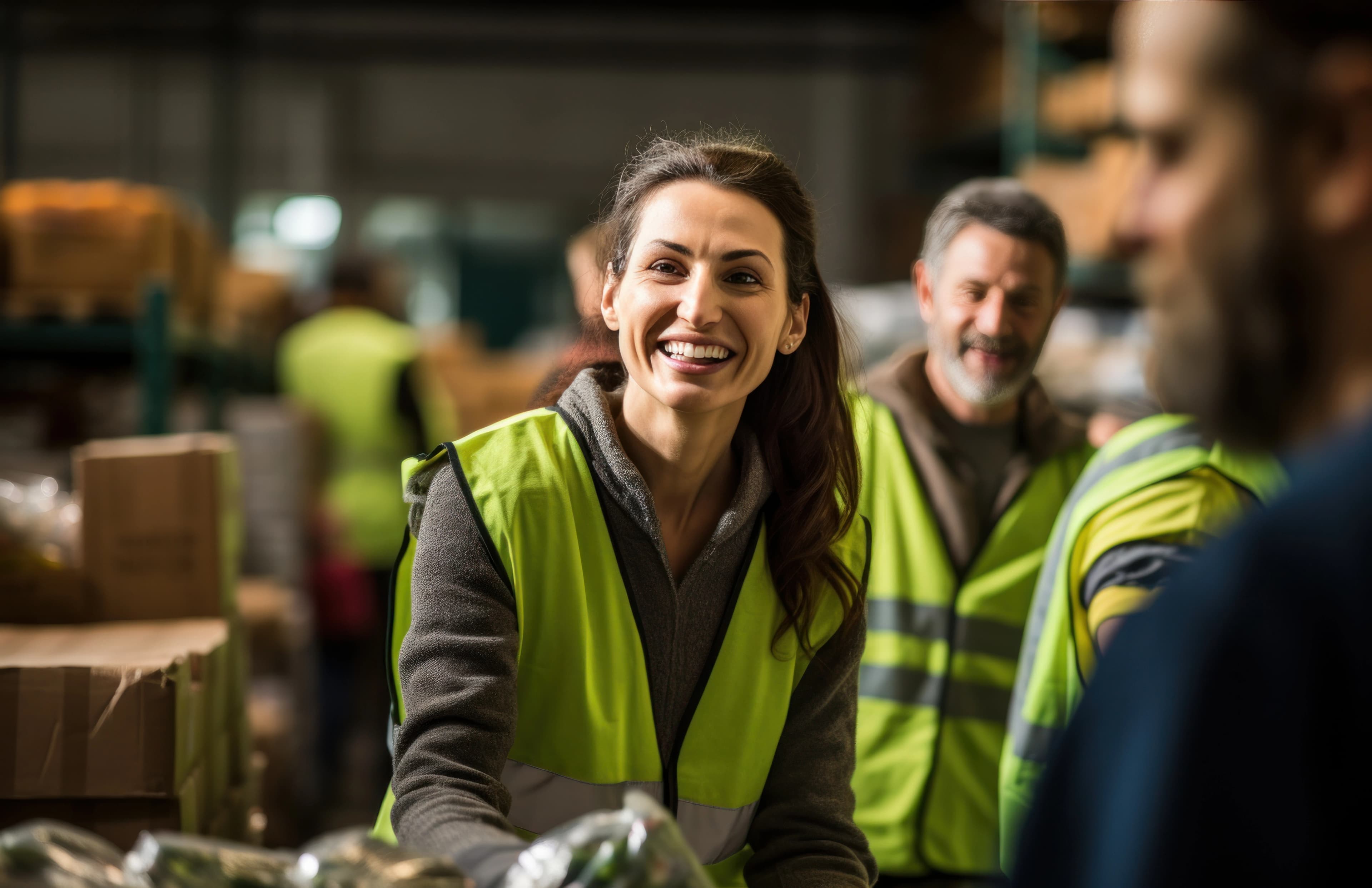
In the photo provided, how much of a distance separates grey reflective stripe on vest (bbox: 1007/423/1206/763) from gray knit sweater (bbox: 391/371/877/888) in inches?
12.8

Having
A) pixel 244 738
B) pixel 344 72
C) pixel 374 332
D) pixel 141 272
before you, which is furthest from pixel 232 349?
pixel 344 72

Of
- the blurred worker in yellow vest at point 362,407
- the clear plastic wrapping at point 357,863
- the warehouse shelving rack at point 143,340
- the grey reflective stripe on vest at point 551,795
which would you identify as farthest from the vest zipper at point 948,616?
the blurred worker in yellow vest at point 362,407

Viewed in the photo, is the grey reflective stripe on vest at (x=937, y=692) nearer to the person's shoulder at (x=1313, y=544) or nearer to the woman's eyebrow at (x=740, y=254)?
the woman's eyebrow at (x=740, y=254)

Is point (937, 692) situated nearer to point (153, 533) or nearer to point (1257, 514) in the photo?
point (1257, 514)

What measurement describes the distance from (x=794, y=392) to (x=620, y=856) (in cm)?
100

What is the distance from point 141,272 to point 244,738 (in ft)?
7.36

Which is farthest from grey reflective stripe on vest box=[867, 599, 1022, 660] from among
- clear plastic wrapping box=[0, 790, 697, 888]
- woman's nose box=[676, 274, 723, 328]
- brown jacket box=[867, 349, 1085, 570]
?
clear plastic wrapping box=[0, 790, 697, 888]

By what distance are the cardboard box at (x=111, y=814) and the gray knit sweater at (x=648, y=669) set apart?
0.74 m

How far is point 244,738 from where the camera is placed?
9.47 ft

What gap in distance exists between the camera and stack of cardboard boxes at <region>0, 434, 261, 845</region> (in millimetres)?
2166

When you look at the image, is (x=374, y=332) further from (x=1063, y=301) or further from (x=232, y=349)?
(x=1063, y=301)

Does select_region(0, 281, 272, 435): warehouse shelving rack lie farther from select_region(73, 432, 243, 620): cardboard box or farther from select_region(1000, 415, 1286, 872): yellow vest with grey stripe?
select_region(1000, 415, 1286, 872): yellow vest with grey stripe

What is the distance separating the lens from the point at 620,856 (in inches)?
51.6

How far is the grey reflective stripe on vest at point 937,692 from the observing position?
94.8 inches
